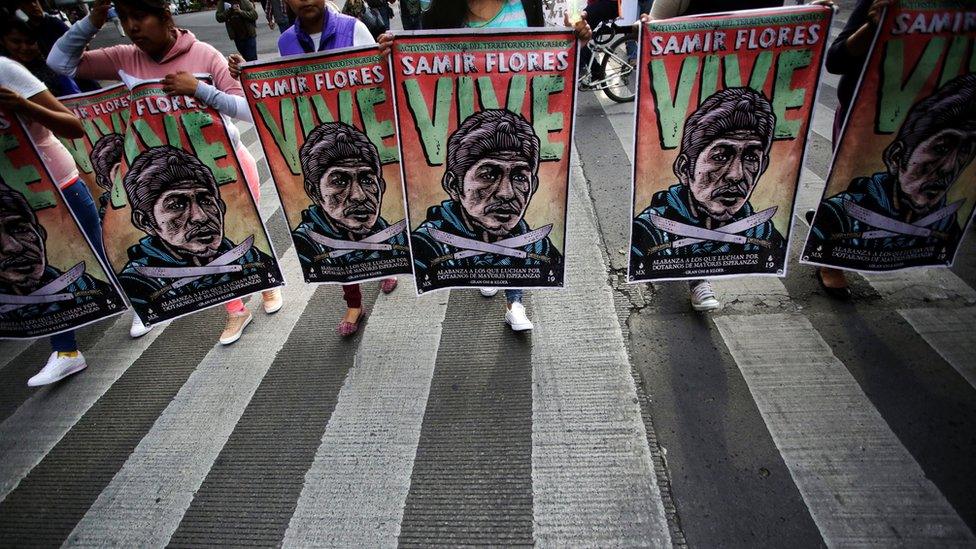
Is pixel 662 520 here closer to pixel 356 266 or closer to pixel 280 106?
pixel 356 266

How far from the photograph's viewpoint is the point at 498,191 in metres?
2.97

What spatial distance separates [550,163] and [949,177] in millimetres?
2213

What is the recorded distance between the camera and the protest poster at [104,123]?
9.88 ft

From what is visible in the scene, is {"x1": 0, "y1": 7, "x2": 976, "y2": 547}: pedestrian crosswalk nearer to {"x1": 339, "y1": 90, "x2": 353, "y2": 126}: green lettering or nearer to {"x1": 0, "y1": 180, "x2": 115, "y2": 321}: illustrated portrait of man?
{"x1": 0, "y1": 180, "x2": 115, "y2": 321}: illustrated portrait of man

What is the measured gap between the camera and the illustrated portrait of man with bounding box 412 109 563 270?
285cm

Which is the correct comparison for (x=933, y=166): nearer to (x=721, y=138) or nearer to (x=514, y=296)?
(x=721, y=138)

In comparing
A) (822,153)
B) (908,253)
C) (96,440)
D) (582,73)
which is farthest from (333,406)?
(582,73)

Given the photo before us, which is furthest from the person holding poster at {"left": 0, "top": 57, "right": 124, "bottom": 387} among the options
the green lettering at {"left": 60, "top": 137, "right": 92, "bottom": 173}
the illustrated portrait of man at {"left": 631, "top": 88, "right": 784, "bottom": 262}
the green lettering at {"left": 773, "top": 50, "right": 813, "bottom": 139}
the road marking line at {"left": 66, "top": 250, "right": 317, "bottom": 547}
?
the green lettering at {"left": 773, "top": 50, "right": 813, "bottom": 139}

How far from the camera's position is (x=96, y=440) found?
3135mm

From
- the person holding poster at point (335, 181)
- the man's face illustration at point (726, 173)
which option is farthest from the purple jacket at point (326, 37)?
the man's face illustration at point (726, 173)

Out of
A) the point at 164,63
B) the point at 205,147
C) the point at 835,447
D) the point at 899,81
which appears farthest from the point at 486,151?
the point at 835,447

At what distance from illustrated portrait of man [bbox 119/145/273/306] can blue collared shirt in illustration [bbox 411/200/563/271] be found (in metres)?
A: 1.06

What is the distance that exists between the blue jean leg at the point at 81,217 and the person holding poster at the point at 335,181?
4.51 feet

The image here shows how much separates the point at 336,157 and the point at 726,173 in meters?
2.25
